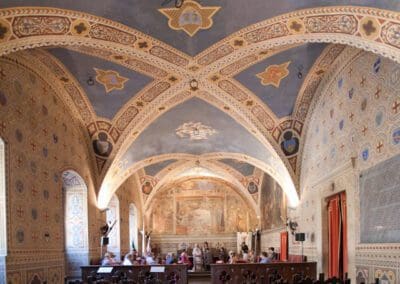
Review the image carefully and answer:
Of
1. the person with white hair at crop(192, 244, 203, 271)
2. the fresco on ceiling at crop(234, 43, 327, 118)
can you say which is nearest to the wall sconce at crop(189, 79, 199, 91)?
the fresco on ceiling at crop(234, 43, 327, 118)

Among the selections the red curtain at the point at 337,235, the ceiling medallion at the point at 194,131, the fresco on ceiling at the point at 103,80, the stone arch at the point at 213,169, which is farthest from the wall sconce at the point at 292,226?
the fresco on ceiling at the point at 103,80

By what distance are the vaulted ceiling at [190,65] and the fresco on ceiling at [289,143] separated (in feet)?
0.11

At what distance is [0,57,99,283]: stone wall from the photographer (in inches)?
401

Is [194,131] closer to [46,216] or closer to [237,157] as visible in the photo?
[237,157]

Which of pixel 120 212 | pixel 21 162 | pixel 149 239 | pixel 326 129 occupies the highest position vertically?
pixel 326 129

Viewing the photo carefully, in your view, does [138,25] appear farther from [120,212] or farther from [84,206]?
[120,212]

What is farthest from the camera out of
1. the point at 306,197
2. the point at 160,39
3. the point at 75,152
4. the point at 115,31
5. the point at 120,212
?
the point at 120,212

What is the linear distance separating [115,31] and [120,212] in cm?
1218

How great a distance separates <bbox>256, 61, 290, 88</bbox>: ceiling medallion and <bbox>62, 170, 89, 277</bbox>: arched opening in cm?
624

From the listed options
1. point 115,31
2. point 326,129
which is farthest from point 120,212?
point 115,31

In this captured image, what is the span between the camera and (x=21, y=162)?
1076 centimetres

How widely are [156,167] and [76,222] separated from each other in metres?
9.70

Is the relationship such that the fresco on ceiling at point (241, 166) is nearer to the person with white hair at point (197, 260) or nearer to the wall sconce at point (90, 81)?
the person with white hair at point (197, 260)

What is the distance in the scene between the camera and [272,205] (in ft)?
76.2
